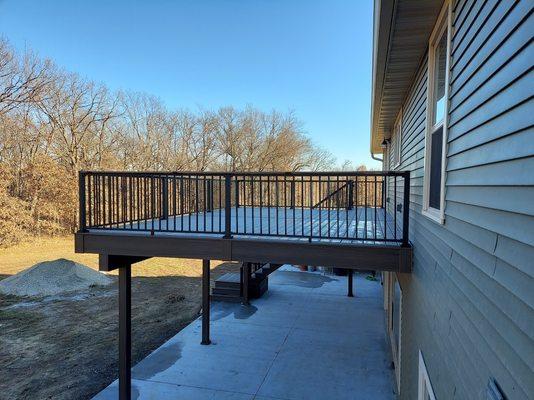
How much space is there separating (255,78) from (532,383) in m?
34.7

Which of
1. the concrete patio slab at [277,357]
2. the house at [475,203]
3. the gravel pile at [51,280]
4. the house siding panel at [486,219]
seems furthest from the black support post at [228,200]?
the gravel pile at [51,280]

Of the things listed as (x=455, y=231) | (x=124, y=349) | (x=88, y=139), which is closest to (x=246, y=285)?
(x=124, y=349)

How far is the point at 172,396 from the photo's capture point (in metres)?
5.26

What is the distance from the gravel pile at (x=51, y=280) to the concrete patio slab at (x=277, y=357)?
4.53m

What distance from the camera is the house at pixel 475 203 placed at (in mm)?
1205

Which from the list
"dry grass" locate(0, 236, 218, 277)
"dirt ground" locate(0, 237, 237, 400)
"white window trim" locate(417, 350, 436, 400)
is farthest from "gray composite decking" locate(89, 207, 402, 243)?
"dry grass" locate(0, 236, 218, 277)

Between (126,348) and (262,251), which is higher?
(262,251)

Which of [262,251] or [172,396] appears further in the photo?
[172,396]

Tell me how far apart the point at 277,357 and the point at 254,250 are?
131 inches

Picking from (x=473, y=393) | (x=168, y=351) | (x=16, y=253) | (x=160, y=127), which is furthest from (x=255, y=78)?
(x=473, y=393)

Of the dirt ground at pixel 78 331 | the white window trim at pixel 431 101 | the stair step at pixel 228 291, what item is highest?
the white window trim at pixel 431 101

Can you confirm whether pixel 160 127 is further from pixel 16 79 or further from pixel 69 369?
pixel 69 369

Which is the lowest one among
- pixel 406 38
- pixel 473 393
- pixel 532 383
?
pixel 473 393

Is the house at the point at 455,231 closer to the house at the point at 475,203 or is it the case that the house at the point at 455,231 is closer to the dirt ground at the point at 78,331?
the house at the point at 475,203
